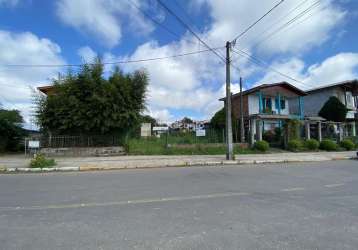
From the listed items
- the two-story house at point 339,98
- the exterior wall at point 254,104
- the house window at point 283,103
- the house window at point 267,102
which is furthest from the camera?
the two-story house at point 339,98

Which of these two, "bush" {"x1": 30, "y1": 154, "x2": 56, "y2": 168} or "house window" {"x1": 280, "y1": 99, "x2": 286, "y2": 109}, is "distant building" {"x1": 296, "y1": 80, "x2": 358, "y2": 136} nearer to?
"house window" {"x1": 280, "y1": 99, "x2": 286, "y2": 109}

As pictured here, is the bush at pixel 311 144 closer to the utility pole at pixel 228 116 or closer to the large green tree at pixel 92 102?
the utility pole at pixel 228 116

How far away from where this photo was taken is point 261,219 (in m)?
4.50

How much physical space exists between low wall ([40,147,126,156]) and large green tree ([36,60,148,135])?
4.23 feet

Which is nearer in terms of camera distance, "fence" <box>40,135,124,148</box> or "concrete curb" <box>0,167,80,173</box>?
"concrete curb" <box>0,167,80,173</box>

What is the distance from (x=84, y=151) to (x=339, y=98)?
3346cm

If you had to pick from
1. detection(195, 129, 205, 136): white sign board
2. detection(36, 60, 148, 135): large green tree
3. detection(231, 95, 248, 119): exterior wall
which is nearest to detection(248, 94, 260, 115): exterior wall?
detection(231, 95, 248, 119): exterior wall

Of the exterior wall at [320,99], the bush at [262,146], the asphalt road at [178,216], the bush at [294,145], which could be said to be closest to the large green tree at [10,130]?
the asphalt road at [178,216]

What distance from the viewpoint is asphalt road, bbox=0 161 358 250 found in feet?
11.6

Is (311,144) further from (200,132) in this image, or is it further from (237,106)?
(200,132)

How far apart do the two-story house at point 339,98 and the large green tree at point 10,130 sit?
3489 cm

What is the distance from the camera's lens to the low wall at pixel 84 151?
16450mm

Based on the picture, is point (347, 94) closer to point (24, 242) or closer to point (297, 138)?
point (297, 138)

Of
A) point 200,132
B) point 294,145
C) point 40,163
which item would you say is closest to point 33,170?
point 40,163
